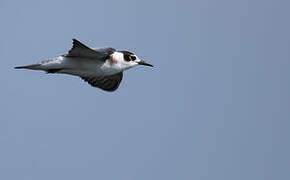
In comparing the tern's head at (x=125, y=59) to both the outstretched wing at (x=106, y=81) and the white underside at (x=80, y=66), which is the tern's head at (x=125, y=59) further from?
the outstretched wing at (x=106, y=81)

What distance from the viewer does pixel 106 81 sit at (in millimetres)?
23031

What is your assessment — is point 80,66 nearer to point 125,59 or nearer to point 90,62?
point 90,62

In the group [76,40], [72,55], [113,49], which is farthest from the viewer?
[113,49]

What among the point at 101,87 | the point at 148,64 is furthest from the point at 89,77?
the point at 148,64

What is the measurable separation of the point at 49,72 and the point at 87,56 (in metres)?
1.23

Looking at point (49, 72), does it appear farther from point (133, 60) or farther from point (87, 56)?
point (133, 60)

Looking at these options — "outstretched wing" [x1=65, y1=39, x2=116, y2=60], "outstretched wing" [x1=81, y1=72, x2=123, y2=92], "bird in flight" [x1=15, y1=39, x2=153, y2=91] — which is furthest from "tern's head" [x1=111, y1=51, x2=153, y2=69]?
"outstretched wing" [x1=81, y1=72, x2=123, y2=92]

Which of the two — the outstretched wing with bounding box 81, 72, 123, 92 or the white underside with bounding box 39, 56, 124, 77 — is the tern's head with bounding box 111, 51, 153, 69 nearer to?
the white underside with bounding box 39, 56, 124, 77

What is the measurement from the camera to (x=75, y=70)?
810 inches

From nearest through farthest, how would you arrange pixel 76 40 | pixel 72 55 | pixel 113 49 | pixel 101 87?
pixel 76 40 < pixel 72 55 < pixel 113 49 < pixel 101 87

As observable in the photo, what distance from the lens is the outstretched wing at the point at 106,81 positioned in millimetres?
22906

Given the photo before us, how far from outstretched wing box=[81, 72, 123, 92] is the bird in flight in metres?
0.94

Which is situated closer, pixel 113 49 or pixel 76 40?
pixel 76 40

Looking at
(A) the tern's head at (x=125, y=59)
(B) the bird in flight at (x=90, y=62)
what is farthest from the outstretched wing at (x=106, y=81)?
(A) the tern's head at (x=125, y=59)
